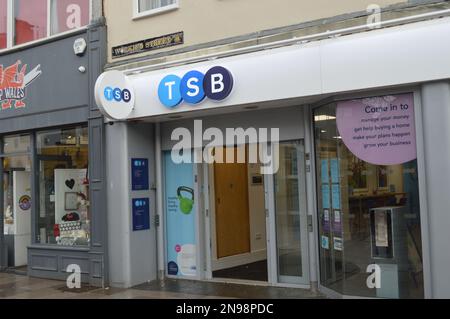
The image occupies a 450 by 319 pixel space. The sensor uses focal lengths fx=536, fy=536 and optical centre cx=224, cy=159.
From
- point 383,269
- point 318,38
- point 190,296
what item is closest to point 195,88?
point 318,38

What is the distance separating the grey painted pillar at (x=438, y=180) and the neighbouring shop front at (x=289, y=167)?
2 cm

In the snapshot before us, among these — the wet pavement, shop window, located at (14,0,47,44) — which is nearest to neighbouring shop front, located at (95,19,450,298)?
the wet pavement

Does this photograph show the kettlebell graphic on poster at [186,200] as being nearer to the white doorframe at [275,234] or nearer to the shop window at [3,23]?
the white doorframe at [275,234]

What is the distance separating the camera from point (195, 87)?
7930 mm

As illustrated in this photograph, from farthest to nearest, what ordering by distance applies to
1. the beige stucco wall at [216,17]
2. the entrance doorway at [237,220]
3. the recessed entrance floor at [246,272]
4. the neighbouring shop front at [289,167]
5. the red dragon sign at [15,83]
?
1. the red dragon sign at [15,83]
2. the entrance doorway at [237,220]
3. the recessed entrance floor at [246,272]
4. the beige stucco wall at [216,17]
5. the neighbouring shop front at [289,167]

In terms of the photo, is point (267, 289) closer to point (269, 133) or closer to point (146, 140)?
point (269, 133)

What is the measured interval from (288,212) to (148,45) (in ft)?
11.7

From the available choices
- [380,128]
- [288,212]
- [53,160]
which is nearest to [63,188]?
[53,160]

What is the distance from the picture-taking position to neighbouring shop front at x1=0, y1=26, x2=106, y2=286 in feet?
30.4

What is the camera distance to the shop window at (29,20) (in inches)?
409

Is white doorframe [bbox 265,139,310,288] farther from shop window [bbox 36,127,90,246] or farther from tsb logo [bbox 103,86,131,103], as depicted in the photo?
shop window [bbox 36,127,90,246]

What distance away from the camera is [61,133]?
10078 mm

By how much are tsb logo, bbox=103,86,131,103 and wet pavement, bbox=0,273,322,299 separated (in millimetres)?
3041

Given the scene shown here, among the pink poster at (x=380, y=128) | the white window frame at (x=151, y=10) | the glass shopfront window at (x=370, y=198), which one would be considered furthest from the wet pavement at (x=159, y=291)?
the white window frame at (x=151, y=10)
